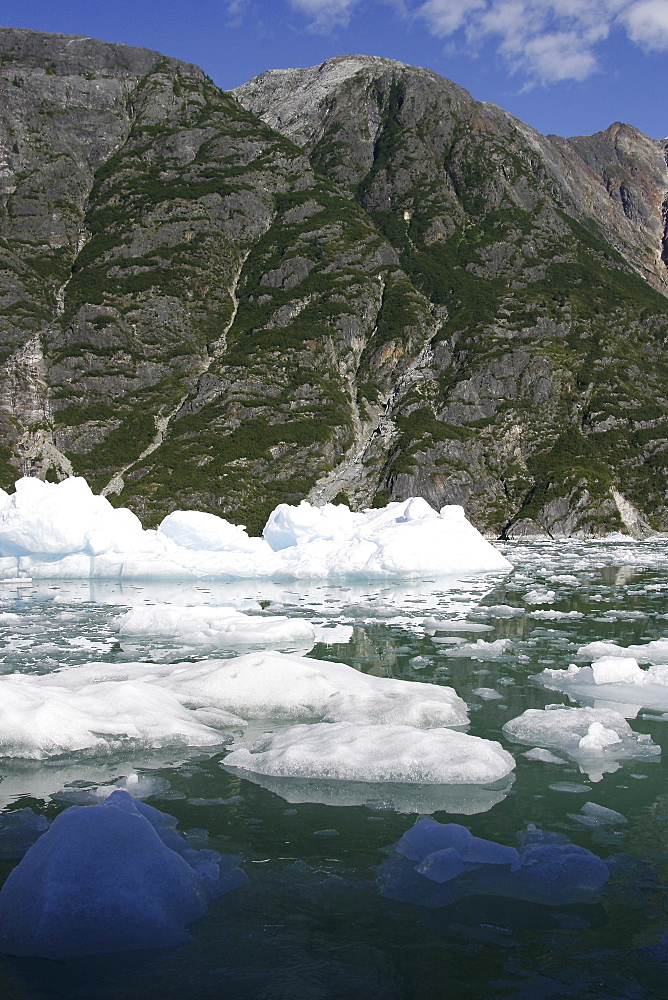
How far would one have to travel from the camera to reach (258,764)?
10203 millimetres

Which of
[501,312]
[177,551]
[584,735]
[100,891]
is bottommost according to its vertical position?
[584,735]

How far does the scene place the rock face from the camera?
101562mm

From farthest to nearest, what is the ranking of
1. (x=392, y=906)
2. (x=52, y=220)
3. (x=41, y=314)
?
(x=52, y=220) → (x=41, y=314) → (x=392, y=906)

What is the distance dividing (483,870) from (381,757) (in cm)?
281

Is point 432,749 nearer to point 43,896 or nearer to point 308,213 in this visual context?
point 43,896

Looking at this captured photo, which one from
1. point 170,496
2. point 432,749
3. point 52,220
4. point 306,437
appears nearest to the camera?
point 432,749

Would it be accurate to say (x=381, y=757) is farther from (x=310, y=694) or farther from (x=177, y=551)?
(x=177, y=551)

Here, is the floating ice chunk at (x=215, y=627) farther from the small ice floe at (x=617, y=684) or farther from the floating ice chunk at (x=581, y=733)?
the floating ice chunk at (x=581, y=733)

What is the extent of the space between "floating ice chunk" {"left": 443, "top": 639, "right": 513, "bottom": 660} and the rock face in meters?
71.5

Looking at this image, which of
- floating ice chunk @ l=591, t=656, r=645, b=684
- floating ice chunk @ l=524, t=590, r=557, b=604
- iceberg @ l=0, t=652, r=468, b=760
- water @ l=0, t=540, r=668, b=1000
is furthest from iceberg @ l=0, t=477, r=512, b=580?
iceberg @ l=0, t=652, r=468, b=760

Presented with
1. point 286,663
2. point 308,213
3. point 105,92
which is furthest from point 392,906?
point 105,92

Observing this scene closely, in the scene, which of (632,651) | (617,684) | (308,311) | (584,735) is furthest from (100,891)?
(308,311)

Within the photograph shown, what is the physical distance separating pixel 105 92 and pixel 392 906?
189458 millimetres

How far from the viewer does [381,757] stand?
32.3ft
